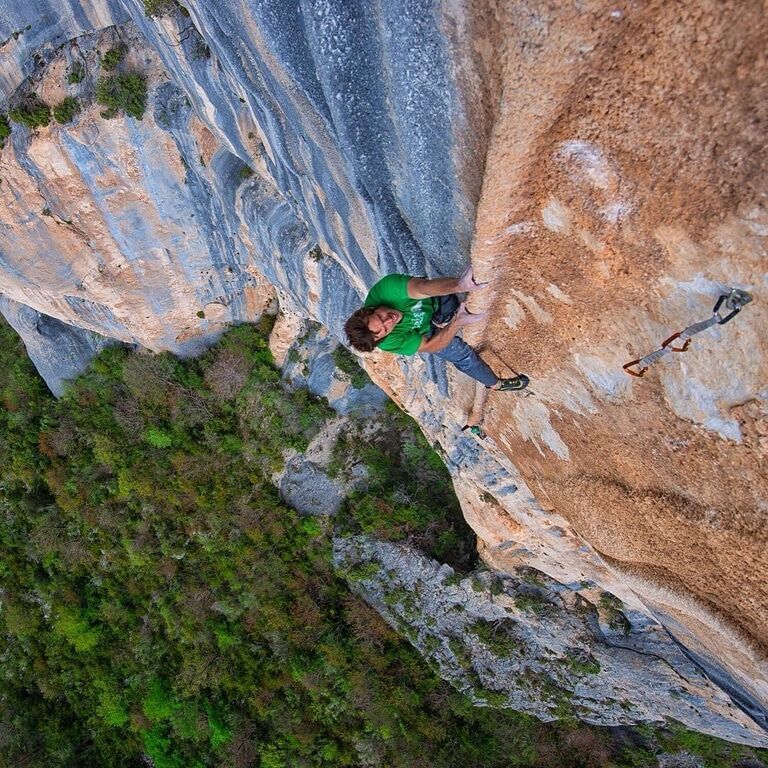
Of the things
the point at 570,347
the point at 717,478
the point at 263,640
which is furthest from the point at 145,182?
the point at 263,640

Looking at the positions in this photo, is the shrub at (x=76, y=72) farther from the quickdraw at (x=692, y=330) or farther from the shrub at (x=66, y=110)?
the quickdraw at (x=692, y=330)

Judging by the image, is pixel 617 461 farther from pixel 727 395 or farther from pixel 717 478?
pixel 727 395

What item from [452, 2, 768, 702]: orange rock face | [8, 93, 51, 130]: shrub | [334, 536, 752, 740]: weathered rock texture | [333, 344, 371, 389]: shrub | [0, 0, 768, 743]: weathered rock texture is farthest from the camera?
[333, 344, 371, 389]: shrub

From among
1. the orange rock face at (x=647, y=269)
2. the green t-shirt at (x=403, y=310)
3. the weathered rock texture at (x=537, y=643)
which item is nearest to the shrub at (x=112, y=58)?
the green t-shirt at (x=403, y=310)

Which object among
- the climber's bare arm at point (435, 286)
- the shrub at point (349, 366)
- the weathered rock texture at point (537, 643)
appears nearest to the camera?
the climber's bare arm at point (435, 286)

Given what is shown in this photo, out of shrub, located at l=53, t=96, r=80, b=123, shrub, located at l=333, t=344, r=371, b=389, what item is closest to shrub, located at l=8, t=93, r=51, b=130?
shrub, located at l=53, t=96, r=80, b=123

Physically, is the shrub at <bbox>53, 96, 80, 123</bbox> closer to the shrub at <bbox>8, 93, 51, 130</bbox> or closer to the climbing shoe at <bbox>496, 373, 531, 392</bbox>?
the shrub at <bbox>8, 93, 51, 130</bbox>

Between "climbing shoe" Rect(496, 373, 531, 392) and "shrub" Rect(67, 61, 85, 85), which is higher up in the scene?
"shrub" Rect(67, 61, 85, 85)
